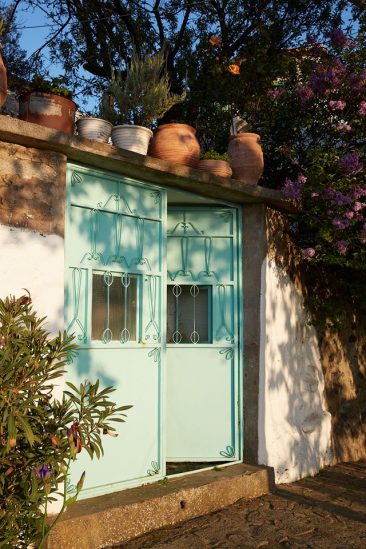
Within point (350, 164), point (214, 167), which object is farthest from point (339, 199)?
point (214, 167)

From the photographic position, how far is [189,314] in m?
5.75

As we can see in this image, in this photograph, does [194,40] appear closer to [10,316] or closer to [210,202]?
[210,202]

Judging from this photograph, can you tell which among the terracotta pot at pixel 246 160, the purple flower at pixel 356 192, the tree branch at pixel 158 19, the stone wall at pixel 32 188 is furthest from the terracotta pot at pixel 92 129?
the tree branch at pixel 158 19

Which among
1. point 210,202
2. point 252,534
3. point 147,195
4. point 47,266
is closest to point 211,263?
point 210,202

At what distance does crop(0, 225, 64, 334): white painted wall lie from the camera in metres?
4.02

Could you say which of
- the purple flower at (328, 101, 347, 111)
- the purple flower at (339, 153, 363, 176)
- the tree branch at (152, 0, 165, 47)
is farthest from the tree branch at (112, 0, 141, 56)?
the purple flower at (339, 153, 363, 176)

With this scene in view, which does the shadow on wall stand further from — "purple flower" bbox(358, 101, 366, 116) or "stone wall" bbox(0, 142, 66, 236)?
"stone wall" bbox(0, 142, 66, 236)

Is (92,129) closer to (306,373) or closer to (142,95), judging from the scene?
(142,95)

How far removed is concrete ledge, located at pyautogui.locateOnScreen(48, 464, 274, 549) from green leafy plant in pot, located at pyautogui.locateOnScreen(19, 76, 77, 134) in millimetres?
2606

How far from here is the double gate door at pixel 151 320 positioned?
4629 millimetres

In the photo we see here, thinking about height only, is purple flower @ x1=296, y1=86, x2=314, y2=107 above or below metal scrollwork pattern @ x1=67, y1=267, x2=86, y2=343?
above

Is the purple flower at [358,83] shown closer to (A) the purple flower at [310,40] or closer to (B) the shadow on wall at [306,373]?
(A) the purple flower at [310,40]

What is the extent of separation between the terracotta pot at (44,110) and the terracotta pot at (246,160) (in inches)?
70.9

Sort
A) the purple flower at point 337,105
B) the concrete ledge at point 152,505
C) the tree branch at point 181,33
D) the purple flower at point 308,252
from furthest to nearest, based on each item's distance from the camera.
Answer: the tree branch at point 181,33
the purple flower at point 337,105
the purple flower at point 308,252
the concrete ledge at point 152,505
